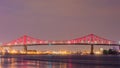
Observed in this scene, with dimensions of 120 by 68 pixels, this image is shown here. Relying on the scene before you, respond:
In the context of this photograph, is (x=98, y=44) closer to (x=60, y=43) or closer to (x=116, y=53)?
(x=60, y=43)

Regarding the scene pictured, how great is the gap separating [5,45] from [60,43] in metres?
21.5

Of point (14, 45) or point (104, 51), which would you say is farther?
point (104, 51)

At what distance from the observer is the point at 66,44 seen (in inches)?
5733

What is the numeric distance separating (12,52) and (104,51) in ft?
129

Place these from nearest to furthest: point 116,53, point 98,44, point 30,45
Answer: point 98,44 → point 30,45 → point 116,53

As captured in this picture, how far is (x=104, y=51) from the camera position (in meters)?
181

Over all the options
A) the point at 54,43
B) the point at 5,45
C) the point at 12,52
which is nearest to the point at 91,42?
the point at 54,43

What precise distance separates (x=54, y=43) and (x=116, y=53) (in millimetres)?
33277

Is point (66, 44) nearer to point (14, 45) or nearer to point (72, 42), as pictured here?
point (72, 42)

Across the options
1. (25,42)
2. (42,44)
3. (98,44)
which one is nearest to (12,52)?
(25,42)

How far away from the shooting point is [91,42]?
14800 centimetres

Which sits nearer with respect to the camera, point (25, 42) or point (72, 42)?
point (72, 42)

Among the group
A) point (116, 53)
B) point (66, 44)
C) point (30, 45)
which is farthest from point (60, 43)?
point (116, 53)

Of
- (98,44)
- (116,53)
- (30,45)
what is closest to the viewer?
(98,44)
